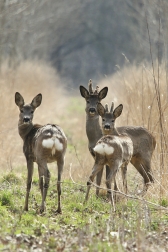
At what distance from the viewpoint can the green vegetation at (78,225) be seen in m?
6.70

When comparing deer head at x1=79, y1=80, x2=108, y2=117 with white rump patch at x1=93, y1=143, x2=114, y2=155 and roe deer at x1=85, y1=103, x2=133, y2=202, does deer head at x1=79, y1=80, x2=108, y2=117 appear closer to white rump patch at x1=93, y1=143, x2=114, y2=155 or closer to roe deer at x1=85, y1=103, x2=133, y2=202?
roe deer at x1=85, y1=103, x2=133, y2=202

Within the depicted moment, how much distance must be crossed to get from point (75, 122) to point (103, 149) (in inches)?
563

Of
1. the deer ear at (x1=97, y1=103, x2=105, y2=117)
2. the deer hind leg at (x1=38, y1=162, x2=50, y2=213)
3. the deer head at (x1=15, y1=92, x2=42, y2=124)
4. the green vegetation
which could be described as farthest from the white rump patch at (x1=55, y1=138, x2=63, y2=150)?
the deer ear at (x1=97, y1=103, x2=105, y2=117)

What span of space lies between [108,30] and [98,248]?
5420cm

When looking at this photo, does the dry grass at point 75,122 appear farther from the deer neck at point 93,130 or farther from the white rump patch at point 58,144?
the white rump patch at point 58,144

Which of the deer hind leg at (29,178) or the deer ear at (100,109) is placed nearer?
the deer hind leg at (29,178)

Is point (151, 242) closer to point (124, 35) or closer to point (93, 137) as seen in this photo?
point (93, 137)

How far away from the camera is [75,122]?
75.3ft

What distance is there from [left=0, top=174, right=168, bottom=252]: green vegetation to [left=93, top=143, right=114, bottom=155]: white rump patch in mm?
749

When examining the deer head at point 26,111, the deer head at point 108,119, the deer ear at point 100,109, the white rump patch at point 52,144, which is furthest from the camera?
the deer ear at point 100,109

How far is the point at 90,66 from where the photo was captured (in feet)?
183

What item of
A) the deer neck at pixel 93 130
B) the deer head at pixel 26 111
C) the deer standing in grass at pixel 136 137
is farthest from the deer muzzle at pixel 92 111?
the deer head at pixel 26 111

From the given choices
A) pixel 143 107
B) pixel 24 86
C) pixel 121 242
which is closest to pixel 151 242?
pixel 121 242

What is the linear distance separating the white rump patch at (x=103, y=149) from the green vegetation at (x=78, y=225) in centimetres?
75
